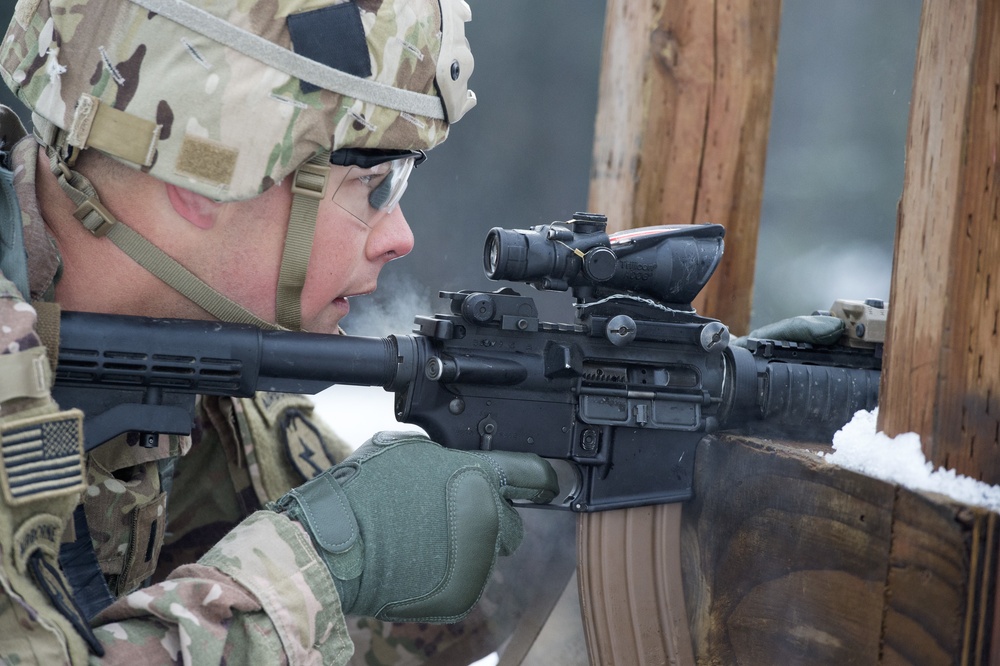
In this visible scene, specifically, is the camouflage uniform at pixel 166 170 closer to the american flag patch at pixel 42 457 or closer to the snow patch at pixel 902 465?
the american flag patch at pixel 42 457

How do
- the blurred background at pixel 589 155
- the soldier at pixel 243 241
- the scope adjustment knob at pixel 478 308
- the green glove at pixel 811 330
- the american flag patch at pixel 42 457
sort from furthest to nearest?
the blurred background at pixel 589 155
the green glove at pixel 811 330
the scope adjustment knob at pixel 478 308
the soldier at pixel 243 241
the american flag patch at pixel 42 457

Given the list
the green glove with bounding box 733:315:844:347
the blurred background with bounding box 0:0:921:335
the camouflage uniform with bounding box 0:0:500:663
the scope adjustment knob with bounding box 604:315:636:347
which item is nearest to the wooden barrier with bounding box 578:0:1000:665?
the scope adjustment knob with bounding box 604:315:636:347

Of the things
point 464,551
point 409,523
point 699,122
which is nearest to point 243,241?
point 409,523

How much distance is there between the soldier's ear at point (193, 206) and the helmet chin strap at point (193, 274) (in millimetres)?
79

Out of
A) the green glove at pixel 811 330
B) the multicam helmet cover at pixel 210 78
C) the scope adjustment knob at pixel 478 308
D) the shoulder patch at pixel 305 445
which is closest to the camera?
the multicam helmet cover at pixel 210 78

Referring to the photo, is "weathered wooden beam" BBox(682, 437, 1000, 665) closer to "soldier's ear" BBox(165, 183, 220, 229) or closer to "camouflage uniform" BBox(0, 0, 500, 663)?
"camouflage uniform" BBox(0, 0, 500, 663)

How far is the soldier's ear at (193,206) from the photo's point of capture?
172 cm

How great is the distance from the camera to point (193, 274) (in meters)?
1.76

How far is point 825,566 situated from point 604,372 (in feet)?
2.21

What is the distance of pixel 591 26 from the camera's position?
4344 mm

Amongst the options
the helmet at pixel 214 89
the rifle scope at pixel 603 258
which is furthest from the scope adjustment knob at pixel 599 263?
the helmet at pixel 214 89

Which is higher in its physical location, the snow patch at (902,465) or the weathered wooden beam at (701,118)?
the weathered wooden beam at (701,118)

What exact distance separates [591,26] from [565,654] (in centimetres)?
290

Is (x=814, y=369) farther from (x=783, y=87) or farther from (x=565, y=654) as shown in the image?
(x=783, y=87)
